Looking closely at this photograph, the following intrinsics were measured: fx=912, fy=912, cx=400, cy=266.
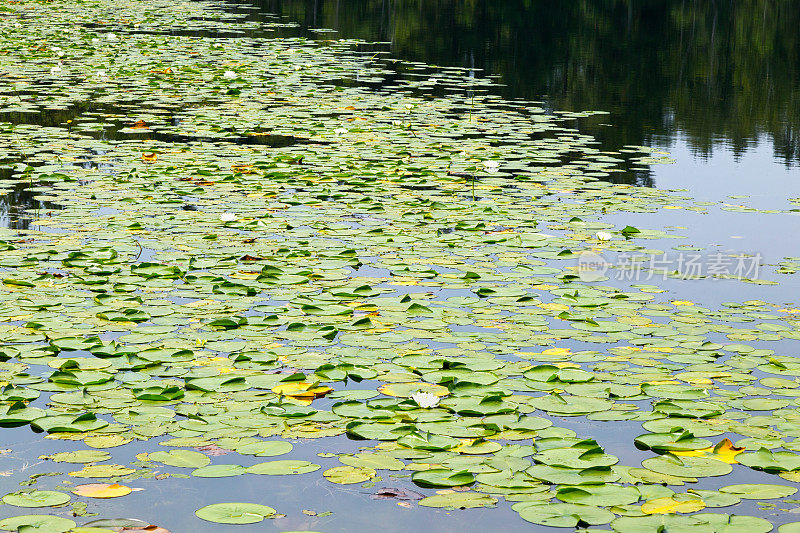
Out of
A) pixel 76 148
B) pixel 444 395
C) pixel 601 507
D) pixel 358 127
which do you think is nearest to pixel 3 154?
pixel 76 148

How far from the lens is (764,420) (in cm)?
320

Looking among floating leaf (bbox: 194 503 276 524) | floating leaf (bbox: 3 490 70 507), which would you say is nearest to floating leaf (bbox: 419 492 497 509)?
floating leaf (bbox: 194 503 276 524)

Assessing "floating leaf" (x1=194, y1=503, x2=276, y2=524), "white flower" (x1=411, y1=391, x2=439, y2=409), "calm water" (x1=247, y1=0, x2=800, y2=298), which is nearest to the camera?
"floating leaf" (x1=194, y1=503, x2=276, y2=524)

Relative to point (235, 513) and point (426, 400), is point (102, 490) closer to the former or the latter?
point (235, 513)

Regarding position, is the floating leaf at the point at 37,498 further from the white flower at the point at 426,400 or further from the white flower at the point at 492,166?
the white flower at the point at 492,166

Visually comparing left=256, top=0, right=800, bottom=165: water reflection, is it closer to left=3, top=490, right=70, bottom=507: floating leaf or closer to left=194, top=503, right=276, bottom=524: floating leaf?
left=194, top=503, right=276, bottom=524: floating leaf

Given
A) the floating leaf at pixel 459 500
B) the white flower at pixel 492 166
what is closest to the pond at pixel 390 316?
the floating leaf at pixel 459 500

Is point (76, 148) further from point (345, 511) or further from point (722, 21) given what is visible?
point (722, 21)

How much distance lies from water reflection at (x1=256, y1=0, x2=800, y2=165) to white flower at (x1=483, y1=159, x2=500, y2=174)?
207 cm

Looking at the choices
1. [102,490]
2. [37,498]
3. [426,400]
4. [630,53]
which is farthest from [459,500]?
[630,53]

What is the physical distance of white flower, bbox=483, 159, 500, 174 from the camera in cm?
695

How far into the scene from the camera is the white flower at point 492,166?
6.95 metres

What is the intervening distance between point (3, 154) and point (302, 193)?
2.55 m

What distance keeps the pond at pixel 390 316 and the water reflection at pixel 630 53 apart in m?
0.30
